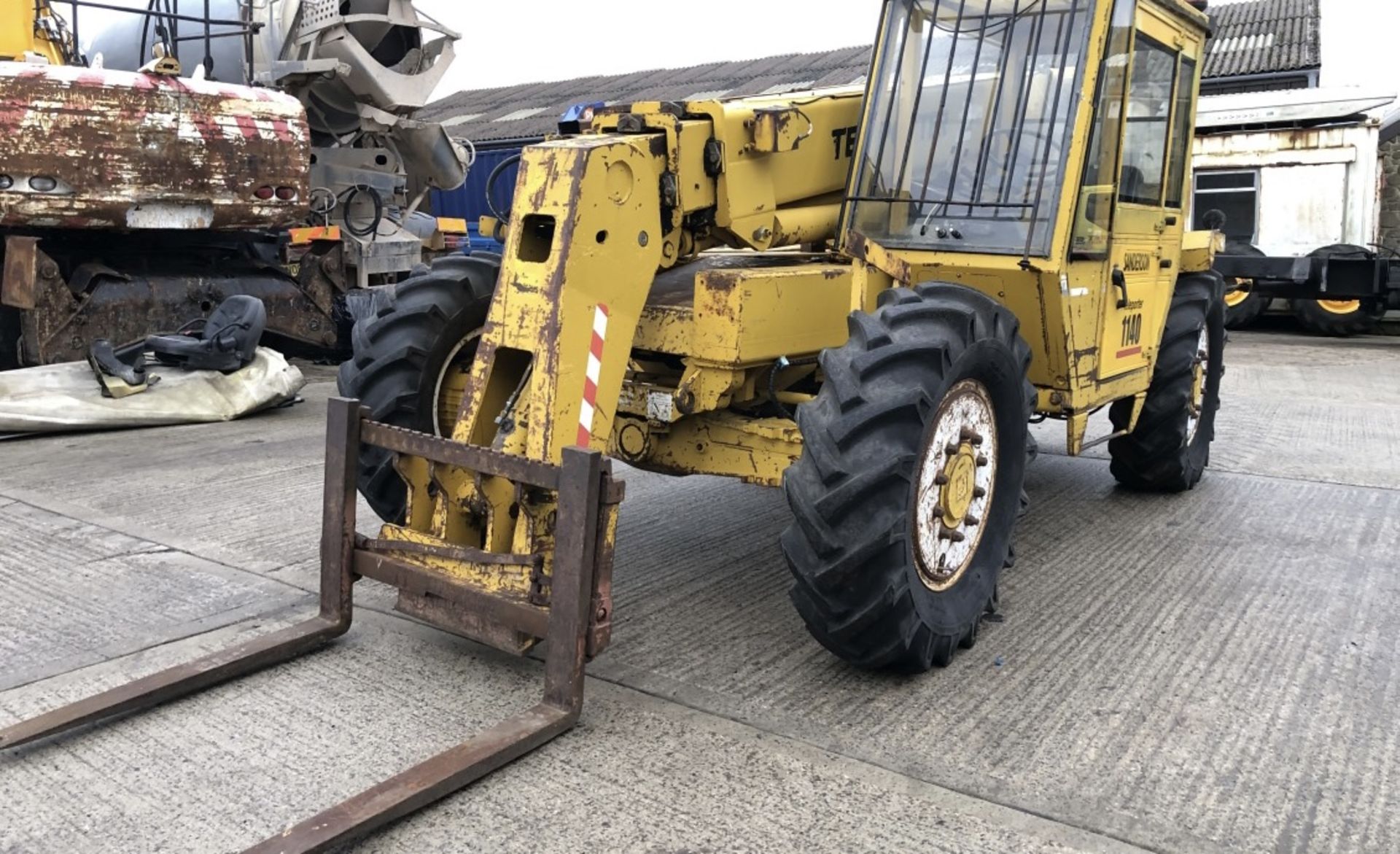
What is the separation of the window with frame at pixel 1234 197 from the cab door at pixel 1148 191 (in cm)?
1024

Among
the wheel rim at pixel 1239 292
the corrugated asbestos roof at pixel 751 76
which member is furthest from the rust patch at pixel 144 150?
the wheel rim at pixel 1239 292

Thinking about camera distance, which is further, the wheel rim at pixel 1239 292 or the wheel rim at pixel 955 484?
the wheel rim at pixel 1239 292

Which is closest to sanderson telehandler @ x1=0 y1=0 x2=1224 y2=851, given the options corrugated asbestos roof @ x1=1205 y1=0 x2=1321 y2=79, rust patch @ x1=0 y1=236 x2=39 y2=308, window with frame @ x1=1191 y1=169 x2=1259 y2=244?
rust patch @ x1=0 y1=236 x2=39 y2=308

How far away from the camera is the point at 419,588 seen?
3559 mm

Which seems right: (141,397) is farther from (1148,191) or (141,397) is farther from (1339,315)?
(1339,315)

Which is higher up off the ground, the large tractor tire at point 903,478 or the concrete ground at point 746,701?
the large tractor tire at point 903,478

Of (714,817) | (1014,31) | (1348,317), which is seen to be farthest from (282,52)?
(1348,317)

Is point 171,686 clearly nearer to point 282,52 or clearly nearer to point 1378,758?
point 1378,758

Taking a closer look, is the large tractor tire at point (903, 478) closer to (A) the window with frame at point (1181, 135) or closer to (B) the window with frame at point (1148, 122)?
(B) the window with frame at point (1148, 122)

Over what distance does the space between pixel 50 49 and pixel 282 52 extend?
A: 83.5 inches

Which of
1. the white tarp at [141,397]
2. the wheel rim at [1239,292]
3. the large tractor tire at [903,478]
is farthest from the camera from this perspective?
the wheel rim at [1239,292]

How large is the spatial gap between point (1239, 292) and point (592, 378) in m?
14.3

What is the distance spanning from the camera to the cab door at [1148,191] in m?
4.88

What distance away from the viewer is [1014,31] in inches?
174
